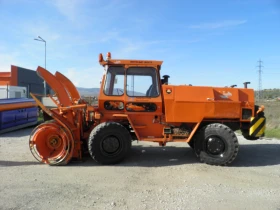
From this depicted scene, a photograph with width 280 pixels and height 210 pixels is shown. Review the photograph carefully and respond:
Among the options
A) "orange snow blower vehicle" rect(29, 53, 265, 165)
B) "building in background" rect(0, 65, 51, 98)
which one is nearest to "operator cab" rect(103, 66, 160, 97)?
"orange snow blower vehicle" rect(29, 53, 265, 165)

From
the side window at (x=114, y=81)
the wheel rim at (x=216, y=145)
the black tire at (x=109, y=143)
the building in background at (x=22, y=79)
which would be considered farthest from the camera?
the building in background at (x=22, y=79)

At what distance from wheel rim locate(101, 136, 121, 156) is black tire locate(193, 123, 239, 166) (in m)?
1.89

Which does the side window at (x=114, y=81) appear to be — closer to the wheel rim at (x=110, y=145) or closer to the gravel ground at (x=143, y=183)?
the wheel rim at (x=110, y=145)

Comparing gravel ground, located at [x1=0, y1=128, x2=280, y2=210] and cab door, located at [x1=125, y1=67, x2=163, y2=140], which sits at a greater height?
cab door, located at [x1=125, y1=67, x2=163, y2=140]

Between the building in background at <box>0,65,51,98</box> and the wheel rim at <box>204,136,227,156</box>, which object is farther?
the building in background at <box>0,65,51,98</box>

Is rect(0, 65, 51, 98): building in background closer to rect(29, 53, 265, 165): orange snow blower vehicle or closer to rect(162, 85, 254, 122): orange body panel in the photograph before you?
rect(29, 53, 265, 165): orange snow blower vehicle

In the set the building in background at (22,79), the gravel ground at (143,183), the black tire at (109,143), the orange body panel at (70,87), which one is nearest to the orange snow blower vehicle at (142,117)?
the black tire at (109,143)

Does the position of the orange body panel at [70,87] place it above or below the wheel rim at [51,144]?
above

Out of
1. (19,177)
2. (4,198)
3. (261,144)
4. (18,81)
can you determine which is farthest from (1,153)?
(18,81)

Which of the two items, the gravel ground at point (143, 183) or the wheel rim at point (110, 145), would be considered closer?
the gravel ground at point (143, 183)

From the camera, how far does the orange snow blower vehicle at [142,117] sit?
243 inches

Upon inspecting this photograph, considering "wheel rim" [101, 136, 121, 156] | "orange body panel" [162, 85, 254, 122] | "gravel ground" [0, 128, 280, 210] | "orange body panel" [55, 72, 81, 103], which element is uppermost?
"orange body panel" [55, 72, 81, 103]

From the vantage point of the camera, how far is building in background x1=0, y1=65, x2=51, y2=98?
2777 centimetres

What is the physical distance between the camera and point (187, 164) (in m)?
6.36
